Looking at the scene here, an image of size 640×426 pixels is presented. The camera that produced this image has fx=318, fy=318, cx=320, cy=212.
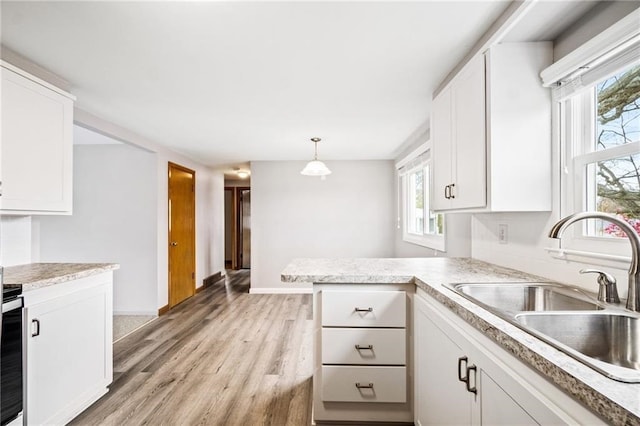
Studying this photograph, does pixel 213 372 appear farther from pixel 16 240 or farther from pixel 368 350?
pixel 16 240

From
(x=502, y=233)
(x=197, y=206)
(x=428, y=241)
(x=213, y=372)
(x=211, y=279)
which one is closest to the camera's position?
(x=502, y=233)

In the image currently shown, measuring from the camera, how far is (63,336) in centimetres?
184

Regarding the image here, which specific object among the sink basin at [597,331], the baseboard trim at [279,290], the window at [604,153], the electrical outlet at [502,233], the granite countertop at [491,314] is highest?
the window at [604,153]

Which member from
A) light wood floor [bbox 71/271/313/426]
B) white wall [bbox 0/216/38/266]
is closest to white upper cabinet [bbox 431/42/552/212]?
light wood floor [bbox 71/271/313/426]

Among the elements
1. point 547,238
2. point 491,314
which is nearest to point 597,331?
point 491,314

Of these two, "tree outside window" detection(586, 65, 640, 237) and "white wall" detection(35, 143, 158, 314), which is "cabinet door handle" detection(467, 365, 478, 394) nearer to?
"tree outside window" detection(586, 65, 640, 237)

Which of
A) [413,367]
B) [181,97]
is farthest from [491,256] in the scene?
[181,97]

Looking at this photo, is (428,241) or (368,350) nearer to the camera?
(368,350)

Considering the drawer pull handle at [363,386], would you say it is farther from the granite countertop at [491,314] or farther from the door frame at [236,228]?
the door frame at [236,228]

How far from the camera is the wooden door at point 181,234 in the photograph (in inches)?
180

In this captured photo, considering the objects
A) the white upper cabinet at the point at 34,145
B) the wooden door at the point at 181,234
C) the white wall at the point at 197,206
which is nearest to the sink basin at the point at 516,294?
the white upper cabinet at the point at 34,145

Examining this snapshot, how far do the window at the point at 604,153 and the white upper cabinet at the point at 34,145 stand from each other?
2974 millimetres

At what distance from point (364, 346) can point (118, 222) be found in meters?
3.82

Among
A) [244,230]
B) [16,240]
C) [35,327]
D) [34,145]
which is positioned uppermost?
[34,145]
